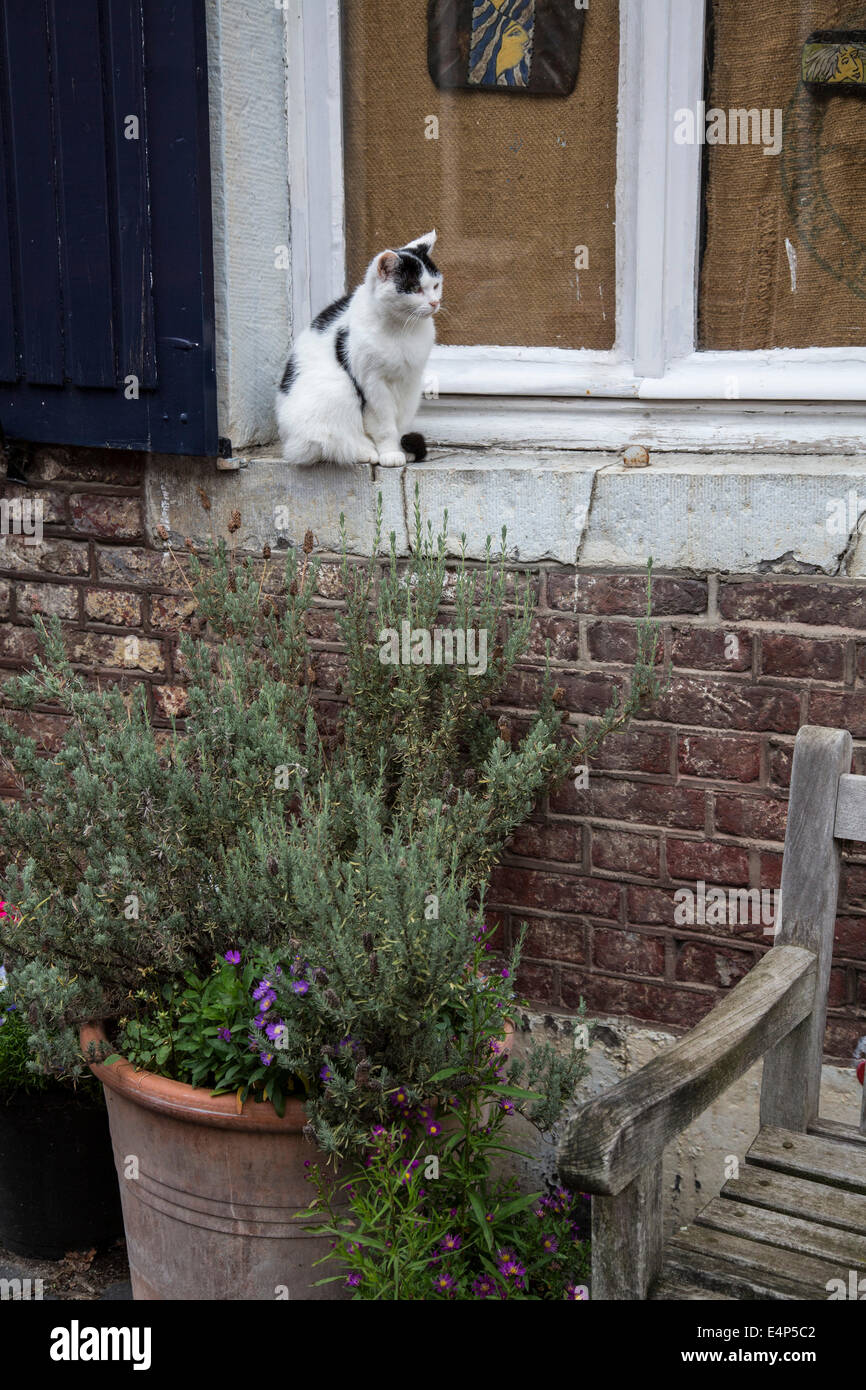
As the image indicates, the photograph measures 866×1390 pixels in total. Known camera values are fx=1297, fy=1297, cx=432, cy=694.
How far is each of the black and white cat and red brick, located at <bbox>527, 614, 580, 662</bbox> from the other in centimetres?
48

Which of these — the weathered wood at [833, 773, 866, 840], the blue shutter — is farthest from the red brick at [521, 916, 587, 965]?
the blue shutter

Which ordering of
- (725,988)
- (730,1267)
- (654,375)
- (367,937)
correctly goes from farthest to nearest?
(654,375)
(725,988)
(367,937)
(730,1267)

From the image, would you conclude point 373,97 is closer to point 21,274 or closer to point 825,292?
point 21,274

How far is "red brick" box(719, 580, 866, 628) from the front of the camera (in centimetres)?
247

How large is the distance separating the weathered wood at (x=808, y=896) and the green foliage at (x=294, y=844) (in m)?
0.42

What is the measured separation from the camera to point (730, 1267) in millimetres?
1718

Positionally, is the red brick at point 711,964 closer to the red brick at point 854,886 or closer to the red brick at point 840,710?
the red brick at point 854,886

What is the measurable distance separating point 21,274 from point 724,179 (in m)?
1.62

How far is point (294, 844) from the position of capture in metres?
2.23

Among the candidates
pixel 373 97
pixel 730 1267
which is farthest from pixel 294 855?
pixel 373 97

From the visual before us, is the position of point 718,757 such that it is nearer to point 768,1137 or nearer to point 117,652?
point 768,1137

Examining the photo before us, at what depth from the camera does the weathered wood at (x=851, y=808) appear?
6.62 feet

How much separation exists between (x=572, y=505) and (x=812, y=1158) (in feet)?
4.41

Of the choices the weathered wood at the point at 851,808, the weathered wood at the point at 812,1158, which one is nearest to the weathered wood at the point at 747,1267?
the weathered wood at the point at 812,1158
